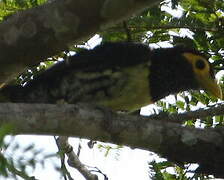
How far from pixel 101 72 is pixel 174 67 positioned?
56 cm

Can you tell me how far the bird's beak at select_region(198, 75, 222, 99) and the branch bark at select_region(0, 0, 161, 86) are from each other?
985 mm

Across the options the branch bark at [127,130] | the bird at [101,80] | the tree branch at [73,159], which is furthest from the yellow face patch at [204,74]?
the tree branch at [73,159]

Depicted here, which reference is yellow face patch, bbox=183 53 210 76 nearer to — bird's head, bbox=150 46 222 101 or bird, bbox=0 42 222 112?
bird's head, bbox=150 46 222 101

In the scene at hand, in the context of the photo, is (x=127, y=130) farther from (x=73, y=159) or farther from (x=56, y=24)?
(x=73, y=159)

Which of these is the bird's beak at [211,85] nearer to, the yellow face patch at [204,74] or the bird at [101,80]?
the yellow face patch at [204,74]

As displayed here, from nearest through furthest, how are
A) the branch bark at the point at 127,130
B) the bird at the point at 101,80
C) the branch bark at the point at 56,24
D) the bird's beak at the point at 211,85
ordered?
the branch bark at the point at 127,130, the branch bark at the point at 56,24, the bird at the point at 101,80, the bird's beak at the point at 211,85

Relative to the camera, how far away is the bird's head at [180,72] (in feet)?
12.0

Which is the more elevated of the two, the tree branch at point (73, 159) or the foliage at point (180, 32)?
the foliage at point (180, 32)

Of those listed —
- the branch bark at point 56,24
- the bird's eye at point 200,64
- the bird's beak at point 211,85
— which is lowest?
the bird's beak at point 211,85

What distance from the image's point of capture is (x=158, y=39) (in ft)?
12.5

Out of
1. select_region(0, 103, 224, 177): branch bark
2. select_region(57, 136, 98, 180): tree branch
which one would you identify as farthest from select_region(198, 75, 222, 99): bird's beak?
select_region(57, 136, 98, 180): tree branch

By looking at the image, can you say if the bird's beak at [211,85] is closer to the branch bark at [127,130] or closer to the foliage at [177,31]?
the foliage at [177,31]

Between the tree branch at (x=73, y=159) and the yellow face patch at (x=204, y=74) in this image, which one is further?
the yellow face patch at (x=204, y=74)

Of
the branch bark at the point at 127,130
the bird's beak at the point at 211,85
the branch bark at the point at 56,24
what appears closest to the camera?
the branch bark at the point at 127,130
